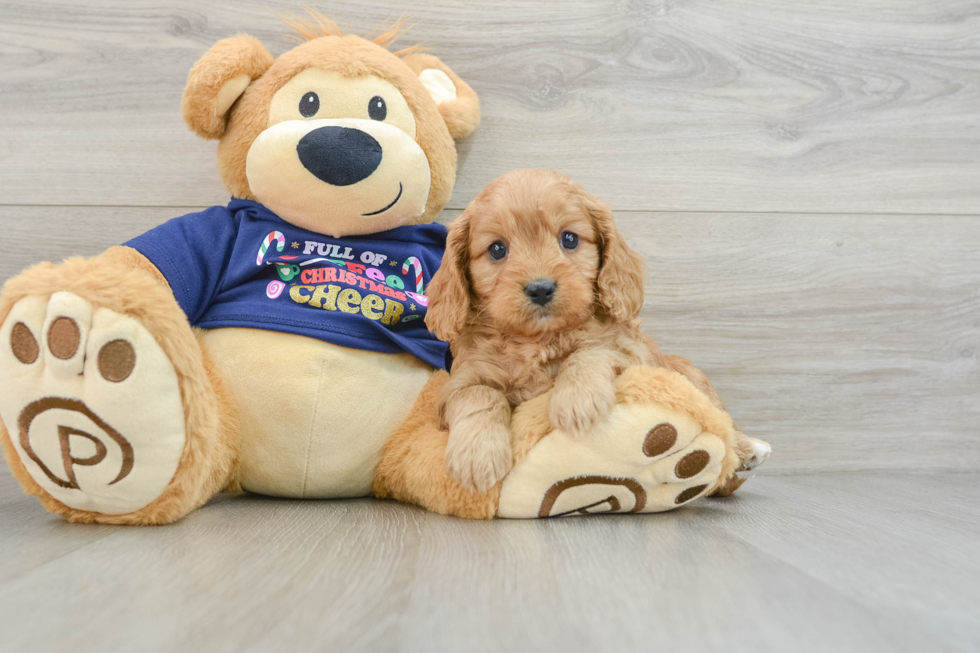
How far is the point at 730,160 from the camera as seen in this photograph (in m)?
1.72

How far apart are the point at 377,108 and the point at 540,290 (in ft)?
1.81

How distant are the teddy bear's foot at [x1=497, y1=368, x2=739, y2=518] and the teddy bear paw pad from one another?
58cm

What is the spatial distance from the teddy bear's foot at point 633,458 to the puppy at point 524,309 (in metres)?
0.05

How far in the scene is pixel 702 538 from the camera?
104 centimetres

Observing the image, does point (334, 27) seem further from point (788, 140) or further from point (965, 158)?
point (965, 158)

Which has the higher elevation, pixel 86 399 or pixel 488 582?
pixel 86 399

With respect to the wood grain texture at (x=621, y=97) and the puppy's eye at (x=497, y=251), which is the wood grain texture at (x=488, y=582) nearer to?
the puppy's eye at (x=497, y=251)

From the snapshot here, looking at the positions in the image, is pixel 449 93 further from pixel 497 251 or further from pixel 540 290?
pixel 540 290

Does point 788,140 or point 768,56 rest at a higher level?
point 768,56

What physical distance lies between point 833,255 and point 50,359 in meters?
1.75

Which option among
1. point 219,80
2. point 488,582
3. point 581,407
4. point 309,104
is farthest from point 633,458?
point 219,80

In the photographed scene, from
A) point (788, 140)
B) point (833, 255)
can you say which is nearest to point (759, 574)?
point (833, 255)

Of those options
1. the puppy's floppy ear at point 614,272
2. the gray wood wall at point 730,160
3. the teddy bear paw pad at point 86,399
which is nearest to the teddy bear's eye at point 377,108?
the gray wood wall at point 730,160

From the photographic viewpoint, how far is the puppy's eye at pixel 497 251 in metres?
1.20
